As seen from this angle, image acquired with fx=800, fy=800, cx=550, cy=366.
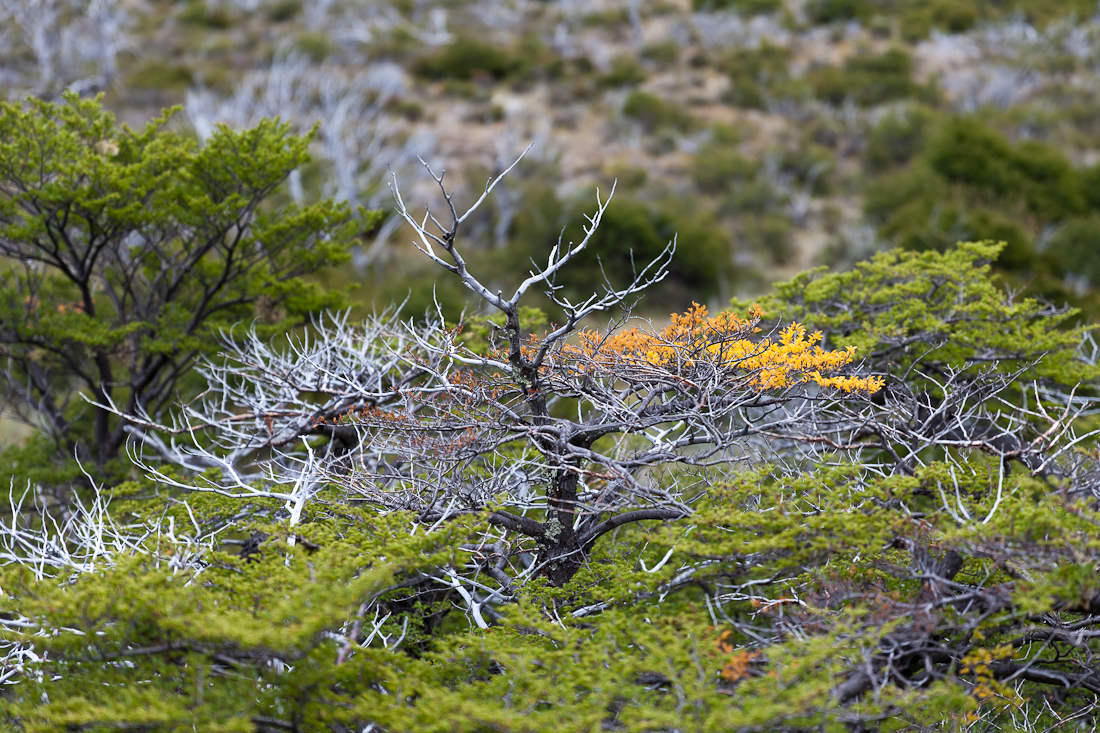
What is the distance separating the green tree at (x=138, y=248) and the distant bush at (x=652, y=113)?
29.7 meters

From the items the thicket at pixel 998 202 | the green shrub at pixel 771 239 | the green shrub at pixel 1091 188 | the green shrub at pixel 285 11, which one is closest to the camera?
the thicket at pixel 998 202

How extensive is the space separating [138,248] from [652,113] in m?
31.6

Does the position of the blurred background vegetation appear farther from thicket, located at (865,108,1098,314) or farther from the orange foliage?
the orange foliage

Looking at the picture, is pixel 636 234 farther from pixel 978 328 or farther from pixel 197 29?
pixel 197 29

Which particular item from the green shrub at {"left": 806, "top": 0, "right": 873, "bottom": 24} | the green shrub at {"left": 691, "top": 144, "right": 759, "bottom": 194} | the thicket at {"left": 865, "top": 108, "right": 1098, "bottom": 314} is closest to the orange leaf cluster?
the thicket at {"left": 865, "top": 108, "right": 1098, "bottom": 314}

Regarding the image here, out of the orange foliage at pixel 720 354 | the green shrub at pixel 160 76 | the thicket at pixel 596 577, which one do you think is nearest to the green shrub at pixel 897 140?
the green shrub at pixel 160 76

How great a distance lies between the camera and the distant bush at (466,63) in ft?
134

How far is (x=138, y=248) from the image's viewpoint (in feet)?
37.0

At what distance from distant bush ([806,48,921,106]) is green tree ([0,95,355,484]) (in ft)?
115

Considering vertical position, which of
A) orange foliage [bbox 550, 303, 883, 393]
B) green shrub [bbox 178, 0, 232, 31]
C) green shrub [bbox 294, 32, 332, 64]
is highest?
green shrub [bbox 178, 0, 232, 31]

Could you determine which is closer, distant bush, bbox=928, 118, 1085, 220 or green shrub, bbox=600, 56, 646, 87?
distant bush, bbox=928, 118, 1085, 220

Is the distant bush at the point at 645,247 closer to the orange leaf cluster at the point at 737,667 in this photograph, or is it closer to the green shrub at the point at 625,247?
the green shrub at the point at 625,247

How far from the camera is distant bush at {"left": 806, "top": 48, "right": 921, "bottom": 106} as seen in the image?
129 feet

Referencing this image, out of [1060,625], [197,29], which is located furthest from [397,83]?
[1060,625]
